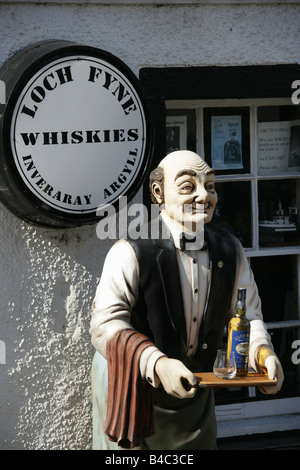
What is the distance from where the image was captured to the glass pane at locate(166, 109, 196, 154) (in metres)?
4.43

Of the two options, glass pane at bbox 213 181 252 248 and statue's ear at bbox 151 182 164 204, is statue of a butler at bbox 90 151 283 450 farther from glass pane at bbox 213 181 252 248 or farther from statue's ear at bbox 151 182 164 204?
glass pane at bbox 213 181 252 248

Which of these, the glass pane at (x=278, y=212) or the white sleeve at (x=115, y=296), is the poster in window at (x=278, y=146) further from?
the white sleeve at (x=115, y=296)

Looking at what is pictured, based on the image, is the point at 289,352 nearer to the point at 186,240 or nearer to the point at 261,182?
the point at 261,182

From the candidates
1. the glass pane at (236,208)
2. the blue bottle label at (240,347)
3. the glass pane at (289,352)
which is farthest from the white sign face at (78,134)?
the glass pane at (289,352)

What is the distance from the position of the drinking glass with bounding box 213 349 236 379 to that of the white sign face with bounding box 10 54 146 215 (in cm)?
108

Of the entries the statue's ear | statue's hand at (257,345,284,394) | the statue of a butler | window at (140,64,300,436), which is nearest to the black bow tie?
the statue of a butler

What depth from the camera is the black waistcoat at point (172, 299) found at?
323 centimetres

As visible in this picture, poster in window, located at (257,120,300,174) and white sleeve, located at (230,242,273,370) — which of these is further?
poster in window, located at (257,120,300,174)

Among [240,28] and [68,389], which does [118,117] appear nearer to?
[240,28]

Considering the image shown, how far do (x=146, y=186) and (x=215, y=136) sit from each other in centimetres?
62

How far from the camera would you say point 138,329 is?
129 inches

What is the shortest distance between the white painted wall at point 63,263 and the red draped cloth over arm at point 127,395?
998 millimetres

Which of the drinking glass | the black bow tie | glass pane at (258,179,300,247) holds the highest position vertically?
glass pane at (258,179,300,247)

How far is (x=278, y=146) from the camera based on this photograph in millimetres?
4668
